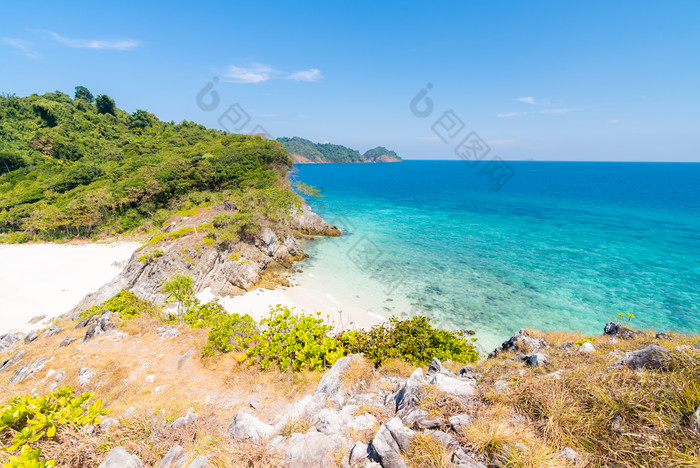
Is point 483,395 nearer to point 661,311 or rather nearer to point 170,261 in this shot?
point 170,261

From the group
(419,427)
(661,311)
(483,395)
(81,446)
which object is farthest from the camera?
(661,311)

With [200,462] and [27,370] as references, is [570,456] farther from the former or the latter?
[27,370]

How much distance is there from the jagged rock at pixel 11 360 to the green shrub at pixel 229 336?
7.82m

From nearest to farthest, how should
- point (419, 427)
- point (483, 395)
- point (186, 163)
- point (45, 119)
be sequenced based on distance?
point (419, 427) → point (483, 395) → point (186, 163) → point (45, 119)

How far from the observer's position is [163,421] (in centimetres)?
506

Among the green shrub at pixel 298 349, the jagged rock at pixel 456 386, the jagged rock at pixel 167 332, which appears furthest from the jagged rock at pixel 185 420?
the jagged rock at pixel 167 332

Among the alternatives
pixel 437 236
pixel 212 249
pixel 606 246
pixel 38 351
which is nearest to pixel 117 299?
pixel 38 351

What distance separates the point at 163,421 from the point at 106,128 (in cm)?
8112

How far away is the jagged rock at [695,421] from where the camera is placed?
3356 mm

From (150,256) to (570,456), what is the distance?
918 inches

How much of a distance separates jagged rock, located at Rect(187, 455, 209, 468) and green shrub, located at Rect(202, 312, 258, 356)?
5.11 m

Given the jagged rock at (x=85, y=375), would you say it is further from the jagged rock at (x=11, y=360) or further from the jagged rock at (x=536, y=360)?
the jagged rock at (x=536, y=360)

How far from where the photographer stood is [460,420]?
4387 mm

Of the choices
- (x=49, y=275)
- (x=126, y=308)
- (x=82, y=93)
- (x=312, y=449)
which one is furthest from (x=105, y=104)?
(x=312, y=449)
